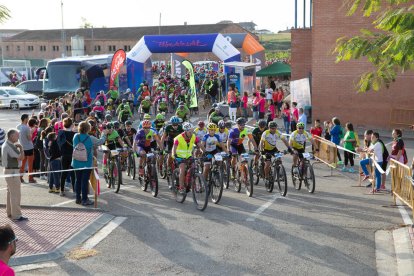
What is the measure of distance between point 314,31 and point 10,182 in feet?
65.9

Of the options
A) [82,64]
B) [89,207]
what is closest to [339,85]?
[82,64]

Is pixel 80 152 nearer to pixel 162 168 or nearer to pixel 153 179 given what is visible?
pixel 153 179

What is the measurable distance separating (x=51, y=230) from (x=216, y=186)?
3.79 m

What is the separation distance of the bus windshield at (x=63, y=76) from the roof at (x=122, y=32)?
4218cm

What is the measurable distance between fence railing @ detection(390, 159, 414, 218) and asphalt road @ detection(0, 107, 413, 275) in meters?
0.39

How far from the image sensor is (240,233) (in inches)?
411

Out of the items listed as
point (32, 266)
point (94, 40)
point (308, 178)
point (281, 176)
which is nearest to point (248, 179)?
point (281, 176)

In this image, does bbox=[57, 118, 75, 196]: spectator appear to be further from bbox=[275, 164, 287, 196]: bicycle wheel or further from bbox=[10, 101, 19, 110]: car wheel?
bbox=[10, 101, 19, 110]: car wheel

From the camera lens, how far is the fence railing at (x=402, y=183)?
11.2 meters

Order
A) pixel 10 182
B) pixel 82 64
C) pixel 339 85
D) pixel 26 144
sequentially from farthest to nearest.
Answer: pixel 82 64, pixel 339 85, pixel 26 144, pixel 10 182

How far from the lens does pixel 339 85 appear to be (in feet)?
91.7

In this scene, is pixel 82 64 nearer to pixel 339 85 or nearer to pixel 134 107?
pixel 134 107

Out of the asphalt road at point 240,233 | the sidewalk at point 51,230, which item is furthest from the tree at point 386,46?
the sidewalk at point 51,230

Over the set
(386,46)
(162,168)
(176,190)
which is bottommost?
(176,190)
